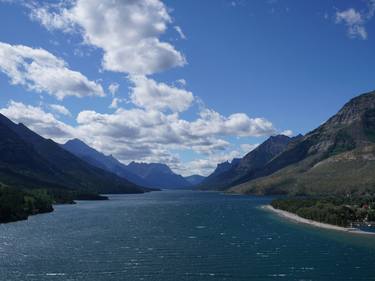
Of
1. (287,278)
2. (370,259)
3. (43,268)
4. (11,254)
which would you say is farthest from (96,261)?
(370,259)

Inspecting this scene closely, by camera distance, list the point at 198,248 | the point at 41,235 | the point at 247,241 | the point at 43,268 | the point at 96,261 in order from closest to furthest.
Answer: the point at 43,268 < the point at 96,261 < the point at 198,248 < the point at 247,241 < the point at 41,235

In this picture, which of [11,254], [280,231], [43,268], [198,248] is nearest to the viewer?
[43,268]

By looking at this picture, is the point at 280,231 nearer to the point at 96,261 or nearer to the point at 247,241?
the point at 247,241

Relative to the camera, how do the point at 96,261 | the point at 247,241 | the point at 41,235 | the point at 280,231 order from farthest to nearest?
1. the point at 280,231
2. the point at 41,235
3. the point at 247,241
4. the point at 96,261

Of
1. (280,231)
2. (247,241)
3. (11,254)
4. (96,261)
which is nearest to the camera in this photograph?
(96,261)

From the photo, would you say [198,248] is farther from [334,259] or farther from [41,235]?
[41,235]

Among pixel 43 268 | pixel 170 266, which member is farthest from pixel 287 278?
pixel 43 268

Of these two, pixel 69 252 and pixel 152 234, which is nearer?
pixel 69 252

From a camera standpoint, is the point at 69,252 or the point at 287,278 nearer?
the point at 287,278
